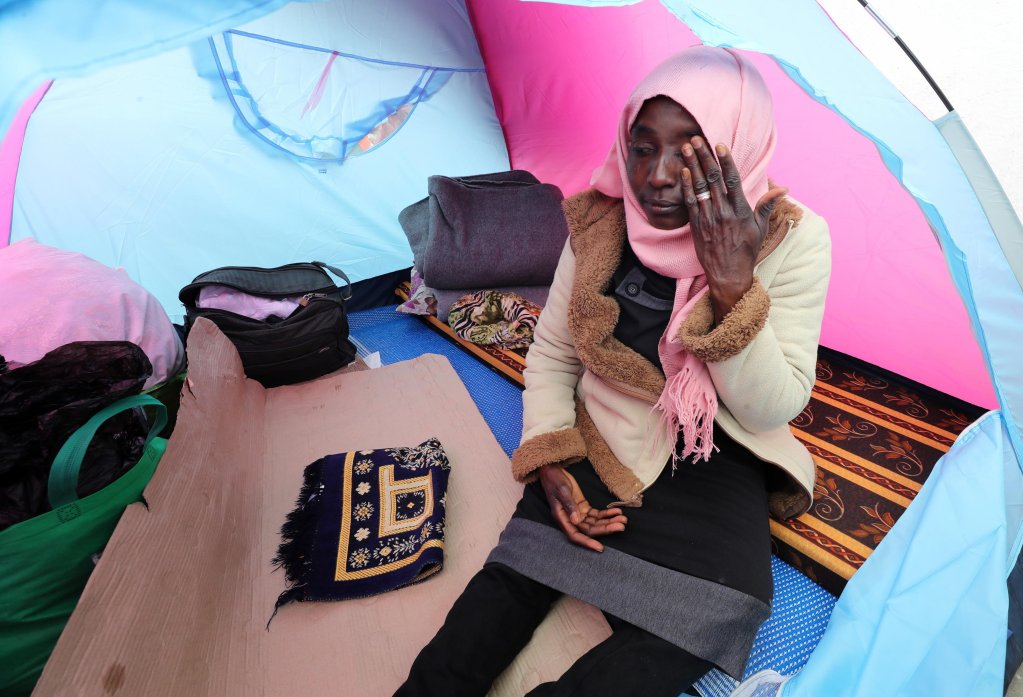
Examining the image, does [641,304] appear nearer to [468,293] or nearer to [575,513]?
[575,513]

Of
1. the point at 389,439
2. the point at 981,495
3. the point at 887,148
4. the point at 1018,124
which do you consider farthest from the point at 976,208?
the point at 389,439

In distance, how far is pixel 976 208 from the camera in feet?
3.04

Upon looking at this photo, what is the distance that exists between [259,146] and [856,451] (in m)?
1.96

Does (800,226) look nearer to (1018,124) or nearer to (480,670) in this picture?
(1018,124)

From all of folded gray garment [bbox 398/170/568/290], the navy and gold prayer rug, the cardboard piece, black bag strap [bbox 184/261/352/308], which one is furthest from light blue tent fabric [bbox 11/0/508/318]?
the navy and gold prayer rug

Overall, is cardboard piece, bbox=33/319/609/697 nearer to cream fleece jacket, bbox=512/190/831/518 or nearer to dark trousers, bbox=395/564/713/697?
dark trousers, bbox=395/564/713/697

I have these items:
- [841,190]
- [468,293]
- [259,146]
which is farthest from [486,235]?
[841,190]

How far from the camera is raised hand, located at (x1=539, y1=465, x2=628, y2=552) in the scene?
85cm

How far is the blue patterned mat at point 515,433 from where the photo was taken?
2.92ft

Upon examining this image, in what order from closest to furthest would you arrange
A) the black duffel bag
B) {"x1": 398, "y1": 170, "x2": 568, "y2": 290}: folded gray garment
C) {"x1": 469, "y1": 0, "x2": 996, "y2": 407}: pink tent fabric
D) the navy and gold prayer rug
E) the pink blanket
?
the navy and gold prayer rug
the pink blanket
{"x1": 469, "y1": 0, "x2": 996, "y2": 407}: pink tent fabric
the black duffel bag
{"x1": 398, "y1": 170, "x2": 568, "y2": 290}: folded gray garment

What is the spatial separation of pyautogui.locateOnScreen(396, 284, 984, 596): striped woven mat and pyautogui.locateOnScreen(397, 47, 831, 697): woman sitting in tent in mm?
116

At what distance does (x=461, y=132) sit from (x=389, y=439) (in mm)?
1343

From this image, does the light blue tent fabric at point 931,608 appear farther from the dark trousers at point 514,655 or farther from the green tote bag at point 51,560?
the green tote bag at point 51,560

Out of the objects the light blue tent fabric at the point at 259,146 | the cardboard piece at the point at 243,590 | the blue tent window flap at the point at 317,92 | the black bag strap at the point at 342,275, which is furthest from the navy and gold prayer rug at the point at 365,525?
the blue tent window flap at the point at 317,92
